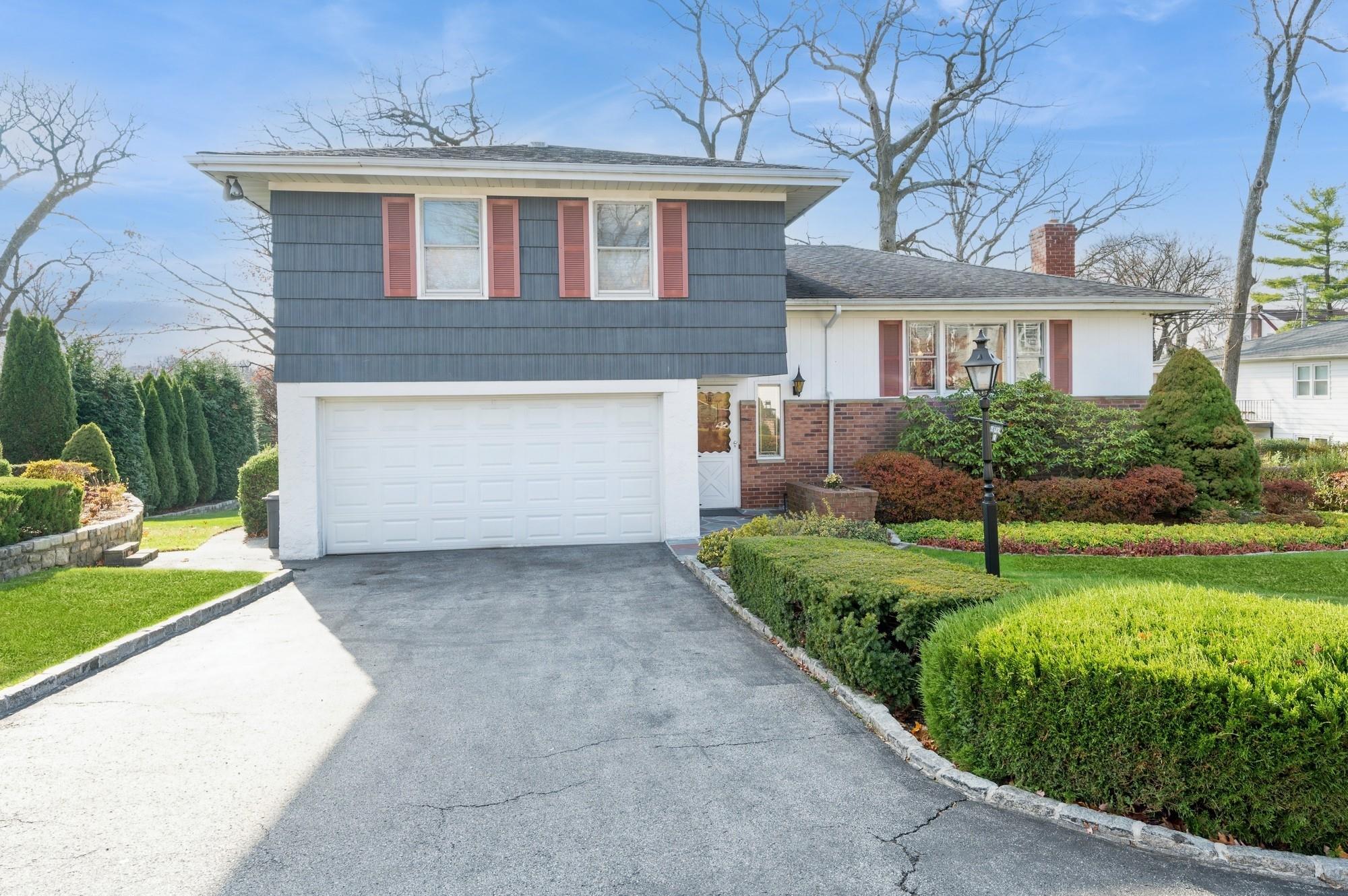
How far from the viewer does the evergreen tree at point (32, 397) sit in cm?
1711

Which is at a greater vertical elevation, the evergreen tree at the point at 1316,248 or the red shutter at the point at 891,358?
the evergreen tree at the point at 1316,248

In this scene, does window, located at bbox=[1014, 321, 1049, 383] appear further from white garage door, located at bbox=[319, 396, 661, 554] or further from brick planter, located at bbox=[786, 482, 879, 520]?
white garage door, located at bbox=[319, 396, 661, 554]

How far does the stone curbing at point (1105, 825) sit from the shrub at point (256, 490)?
11.2 m

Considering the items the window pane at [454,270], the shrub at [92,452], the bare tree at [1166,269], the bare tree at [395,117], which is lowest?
the shrub at [92,452]

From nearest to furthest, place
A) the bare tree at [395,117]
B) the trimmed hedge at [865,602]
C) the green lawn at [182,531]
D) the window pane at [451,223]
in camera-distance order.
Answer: the trimmed hedge at [865,602] < the window pane at [451,223] < the green lawn at [182,531] < the bare tree at [395,117]

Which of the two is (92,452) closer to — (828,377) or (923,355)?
(828,377)

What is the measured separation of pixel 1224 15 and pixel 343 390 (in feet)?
75.7

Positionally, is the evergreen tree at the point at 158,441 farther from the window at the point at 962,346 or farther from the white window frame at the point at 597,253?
the window at the point at 962,346

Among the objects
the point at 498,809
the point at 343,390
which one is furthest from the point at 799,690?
the point at 343,390

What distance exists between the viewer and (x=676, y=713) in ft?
17.6

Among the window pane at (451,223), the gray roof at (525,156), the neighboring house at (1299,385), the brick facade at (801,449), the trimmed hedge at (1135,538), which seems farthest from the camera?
the neighboring house at (1299,385)

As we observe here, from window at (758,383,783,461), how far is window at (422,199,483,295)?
5.53 metres

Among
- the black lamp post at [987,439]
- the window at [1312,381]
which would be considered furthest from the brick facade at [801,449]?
the window at [1312,381]

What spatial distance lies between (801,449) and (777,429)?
21.3 inches
